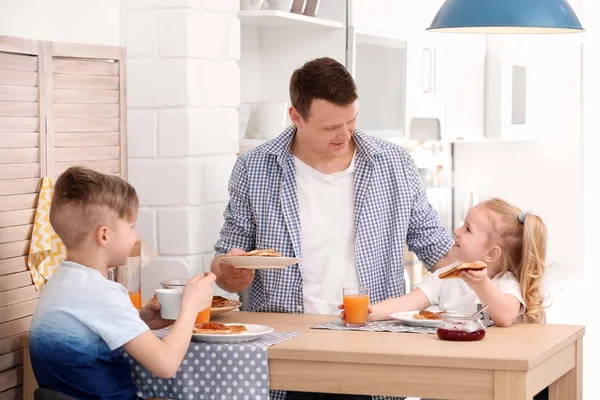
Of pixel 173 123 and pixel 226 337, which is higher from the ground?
pixel 173 123

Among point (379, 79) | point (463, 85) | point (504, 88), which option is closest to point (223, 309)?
point (379, 79)

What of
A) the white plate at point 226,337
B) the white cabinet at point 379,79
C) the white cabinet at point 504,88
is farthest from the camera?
the white cabinet at point 504,88

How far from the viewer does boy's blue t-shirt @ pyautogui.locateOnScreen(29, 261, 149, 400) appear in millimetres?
2230

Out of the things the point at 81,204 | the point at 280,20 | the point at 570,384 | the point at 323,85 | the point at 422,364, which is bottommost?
the point at 570,384

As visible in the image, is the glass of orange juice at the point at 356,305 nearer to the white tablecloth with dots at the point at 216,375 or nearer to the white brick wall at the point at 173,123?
the white tablecloth with dots at the point at 216,375

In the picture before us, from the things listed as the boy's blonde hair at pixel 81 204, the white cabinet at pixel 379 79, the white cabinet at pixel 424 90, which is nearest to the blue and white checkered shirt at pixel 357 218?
the boy's blonde hair at pixel 81 204

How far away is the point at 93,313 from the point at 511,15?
133 cm

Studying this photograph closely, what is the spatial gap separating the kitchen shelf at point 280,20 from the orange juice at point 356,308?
3.88ft

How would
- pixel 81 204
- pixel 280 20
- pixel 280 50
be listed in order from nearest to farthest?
pixel 81 204 < pixel 280 20 < pixel 280 50

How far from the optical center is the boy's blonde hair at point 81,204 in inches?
91.1

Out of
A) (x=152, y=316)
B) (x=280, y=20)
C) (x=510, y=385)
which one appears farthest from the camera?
(x=280, y=20)

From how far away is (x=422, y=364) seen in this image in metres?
2.25

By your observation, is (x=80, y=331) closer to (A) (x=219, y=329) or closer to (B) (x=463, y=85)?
(A) (x=219, y=329)

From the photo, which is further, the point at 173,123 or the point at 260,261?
the point at 173,123
